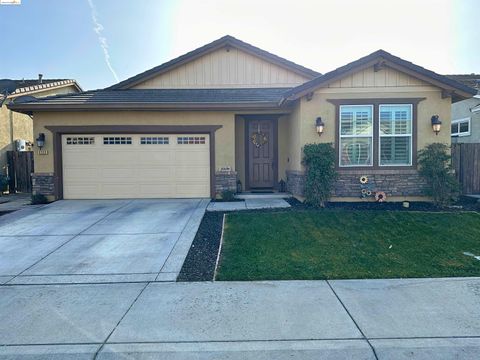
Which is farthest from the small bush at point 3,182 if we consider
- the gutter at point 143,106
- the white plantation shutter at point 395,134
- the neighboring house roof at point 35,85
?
the white plantation shutter at point 395,134

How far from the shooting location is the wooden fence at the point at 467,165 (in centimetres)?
1166

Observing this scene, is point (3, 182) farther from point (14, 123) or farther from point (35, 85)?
point (35, 85)

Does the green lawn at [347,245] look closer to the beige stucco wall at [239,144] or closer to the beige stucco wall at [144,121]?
the beige stucco wall at [144,121]

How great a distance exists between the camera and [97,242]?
21.8 feet

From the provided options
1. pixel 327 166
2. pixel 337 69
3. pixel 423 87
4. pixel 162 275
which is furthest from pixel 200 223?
pixel 423 87

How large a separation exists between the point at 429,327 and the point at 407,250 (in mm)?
2808

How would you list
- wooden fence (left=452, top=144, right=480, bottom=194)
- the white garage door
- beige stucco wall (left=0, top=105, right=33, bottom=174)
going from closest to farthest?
1. the white garage door
2. wooden fence (left=452, top=144, right=480, bottom=194)
3. beige stucco wall (left=0, top=105, right=33, bottom=174)

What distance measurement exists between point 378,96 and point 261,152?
4504 millimetres

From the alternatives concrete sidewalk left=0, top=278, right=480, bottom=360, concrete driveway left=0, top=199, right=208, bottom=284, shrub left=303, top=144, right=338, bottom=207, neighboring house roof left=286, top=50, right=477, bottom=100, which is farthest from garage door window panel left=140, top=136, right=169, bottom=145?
concrete sidewalk left=0, top=278, right=480, bottom=360

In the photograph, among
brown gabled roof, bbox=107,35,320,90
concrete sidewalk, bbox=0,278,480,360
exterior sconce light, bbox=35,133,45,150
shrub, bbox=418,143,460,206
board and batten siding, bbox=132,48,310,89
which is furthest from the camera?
board and batten siding, bbox=132,48,310,89

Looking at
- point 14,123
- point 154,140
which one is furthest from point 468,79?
point 14,123

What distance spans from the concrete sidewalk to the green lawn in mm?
438

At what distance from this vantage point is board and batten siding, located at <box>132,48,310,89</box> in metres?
13.2

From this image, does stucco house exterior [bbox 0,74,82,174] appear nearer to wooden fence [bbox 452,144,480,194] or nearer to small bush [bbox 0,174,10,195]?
small bush [bbox 0,174,10,195]
